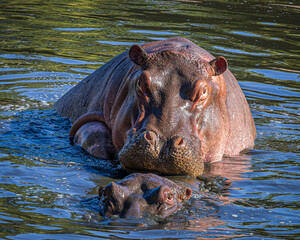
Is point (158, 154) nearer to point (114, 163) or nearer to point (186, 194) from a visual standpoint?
point (186, 194)

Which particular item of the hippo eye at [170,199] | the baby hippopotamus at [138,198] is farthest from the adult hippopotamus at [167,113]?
the hippo eye at [170,199]

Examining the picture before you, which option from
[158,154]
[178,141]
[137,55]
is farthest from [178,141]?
[137,55]

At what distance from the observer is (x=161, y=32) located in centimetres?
1529

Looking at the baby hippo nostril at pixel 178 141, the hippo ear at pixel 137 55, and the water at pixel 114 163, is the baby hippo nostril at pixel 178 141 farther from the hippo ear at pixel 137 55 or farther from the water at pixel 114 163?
the hippo ear at pixel 137 55

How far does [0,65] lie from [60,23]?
4.02 metres

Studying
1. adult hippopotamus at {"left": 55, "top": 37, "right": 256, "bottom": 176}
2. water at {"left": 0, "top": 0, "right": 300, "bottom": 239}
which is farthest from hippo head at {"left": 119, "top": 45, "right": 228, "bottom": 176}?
water at {"left": 0, "top": 0, "right": 300, "bottom": 239}

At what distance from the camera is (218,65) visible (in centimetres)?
722

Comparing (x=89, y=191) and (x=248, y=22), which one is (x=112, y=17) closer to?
(x=248, y=22)

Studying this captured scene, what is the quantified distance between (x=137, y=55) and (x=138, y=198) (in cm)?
225

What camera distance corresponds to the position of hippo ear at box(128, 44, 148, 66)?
705cm

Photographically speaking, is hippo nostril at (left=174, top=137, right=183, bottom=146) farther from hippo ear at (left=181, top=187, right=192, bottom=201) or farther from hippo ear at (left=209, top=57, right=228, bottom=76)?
hippo ear at (left=209, top=57, right=228, bottom=76)

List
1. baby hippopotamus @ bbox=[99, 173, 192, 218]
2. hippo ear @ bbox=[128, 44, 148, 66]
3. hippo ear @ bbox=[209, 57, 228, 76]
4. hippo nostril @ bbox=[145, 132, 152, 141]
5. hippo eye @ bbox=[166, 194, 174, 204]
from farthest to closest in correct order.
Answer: hippo ear @ bbox=[209, 57, 228, 76]
hippo ear @ bbox=[128, 44, 148, 66]
hippo nostril @ bbox=[145, 132, 152, 141]
hippo eye @ bbox=[166, 194, 174, 204]
baby hippopotamus @ bbox=[99, 173, 192, 218]

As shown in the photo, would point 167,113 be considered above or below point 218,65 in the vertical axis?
below

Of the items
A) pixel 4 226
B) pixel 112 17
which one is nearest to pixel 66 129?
pixel 4 226
